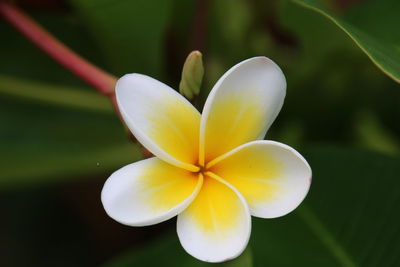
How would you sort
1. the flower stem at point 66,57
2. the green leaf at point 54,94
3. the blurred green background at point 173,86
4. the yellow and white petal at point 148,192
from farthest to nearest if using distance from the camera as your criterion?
1. the green leaf at point 54,94
2. the blurred green background at point 173,86
3. the flower stem at point 66,57
4. the yellow and white petal at point 148,192

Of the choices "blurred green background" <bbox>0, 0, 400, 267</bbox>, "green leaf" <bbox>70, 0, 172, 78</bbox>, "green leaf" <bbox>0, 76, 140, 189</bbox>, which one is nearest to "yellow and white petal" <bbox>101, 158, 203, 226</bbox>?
"blurred green background" <bbox>0, 0, 400, 267</bbox>

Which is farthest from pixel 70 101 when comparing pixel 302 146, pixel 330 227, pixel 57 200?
pixel 330 227

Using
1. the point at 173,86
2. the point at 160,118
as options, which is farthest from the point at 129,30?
the point at 160,118

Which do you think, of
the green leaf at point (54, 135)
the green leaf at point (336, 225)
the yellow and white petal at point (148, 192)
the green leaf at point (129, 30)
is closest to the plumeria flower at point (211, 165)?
the yellow and white petal at point (148, 192)

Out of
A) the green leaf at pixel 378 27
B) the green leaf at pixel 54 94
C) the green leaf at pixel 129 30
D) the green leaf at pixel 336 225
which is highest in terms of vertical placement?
the green leaf at pixel 378 27

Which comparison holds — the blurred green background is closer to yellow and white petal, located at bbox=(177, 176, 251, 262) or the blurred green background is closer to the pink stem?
the pink stem

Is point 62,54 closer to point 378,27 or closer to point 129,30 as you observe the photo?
point 129,30

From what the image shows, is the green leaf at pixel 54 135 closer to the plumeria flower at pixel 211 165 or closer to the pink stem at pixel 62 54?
the pink stem at pixel 62 54
